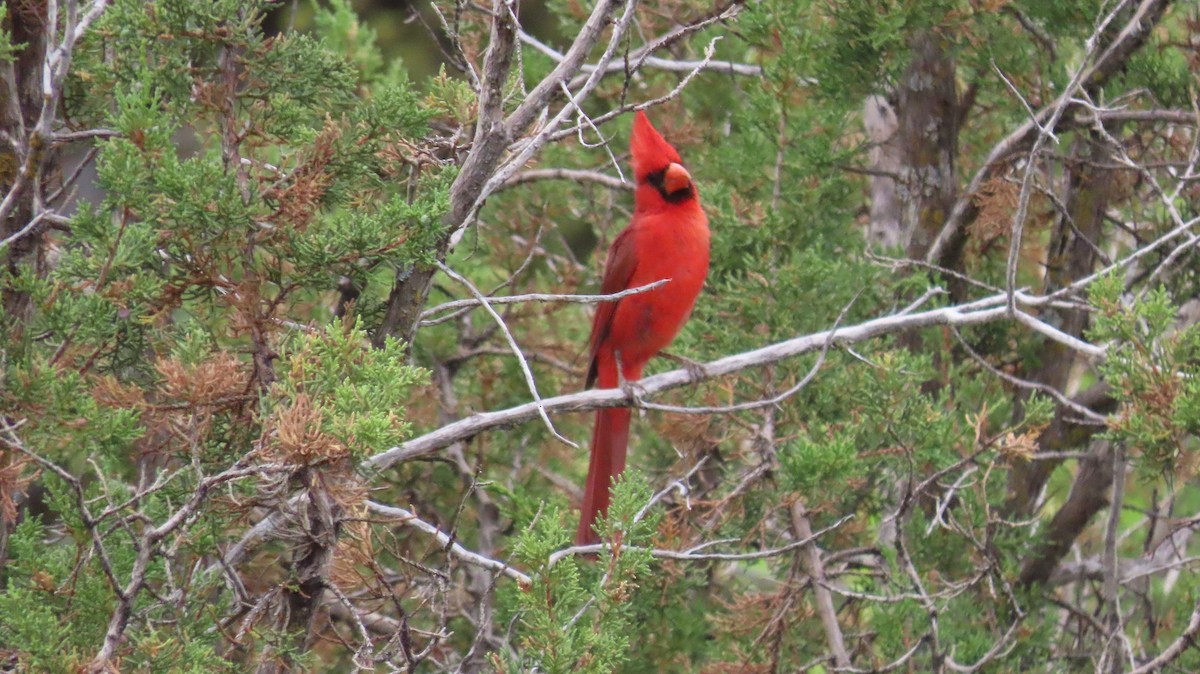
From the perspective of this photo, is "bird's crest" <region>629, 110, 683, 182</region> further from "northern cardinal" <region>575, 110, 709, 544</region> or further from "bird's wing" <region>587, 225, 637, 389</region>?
"bird's wing" <region>587, 225, 637, 389</region>

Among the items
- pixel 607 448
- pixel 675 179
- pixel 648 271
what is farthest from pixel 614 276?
pixel 607 448

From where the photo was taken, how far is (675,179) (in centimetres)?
381

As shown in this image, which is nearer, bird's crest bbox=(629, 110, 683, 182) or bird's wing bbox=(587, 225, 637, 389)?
bird's crest bbox=(629, 110, 683, 182)

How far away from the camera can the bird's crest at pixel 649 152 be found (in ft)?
12.5

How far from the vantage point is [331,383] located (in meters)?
2.08

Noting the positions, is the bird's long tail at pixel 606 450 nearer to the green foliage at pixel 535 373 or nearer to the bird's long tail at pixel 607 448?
the bird's long tail at pixel 607 448

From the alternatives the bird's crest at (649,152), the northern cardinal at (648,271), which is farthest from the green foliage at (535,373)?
the bird's crest at (649,152)

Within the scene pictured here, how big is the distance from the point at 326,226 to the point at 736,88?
246 centimetres

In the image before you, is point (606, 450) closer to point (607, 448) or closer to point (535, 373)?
point (607, 448)

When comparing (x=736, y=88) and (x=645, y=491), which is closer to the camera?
(x=645, y=491)

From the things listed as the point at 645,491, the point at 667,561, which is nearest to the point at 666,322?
the point at 667,561

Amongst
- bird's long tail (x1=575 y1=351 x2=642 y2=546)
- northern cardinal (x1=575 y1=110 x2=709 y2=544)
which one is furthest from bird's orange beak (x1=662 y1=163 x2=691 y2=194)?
bird's long tail (x1=575 y1=351 x2=642 y2=546)

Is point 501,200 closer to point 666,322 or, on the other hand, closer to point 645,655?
point 666,322

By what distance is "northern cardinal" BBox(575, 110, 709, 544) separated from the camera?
3.74 metres
